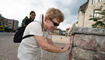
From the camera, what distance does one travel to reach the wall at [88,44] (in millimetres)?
3014

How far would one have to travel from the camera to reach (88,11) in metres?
30.1

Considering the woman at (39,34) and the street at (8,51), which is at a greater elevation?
the woman at (39,34)

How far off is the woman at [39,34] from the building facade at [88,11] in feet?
83.6

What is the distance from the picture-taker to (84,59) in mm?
3355

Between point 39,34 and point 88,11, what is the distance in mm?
28959

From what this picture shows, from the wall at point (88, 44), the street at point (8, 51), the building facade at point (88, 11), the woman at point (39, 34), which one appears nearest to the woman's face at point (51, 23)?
the woman at point (39, 34)

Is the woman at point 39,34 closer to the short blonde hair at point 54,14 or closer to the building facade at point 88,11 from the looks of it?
the short blonde hair at point 54,14

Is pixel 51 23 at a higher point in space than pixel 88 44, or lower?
higher

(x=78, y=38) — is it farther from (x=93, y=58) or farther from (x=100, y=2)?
(x=100, y=2)

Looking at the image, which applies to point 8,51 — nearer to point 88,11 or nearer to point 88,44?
point 88,44

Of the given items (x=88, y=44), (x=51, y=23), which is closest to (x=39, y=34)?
(x=51, y=23)

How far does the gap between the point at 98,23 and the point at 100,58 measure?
6.05 meters

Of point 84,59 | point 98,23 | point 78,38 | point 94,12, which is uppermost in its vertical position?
point 94,12

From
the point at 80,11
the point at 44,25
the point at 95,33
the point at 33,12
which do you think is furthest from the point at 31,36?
the point at 80,11
